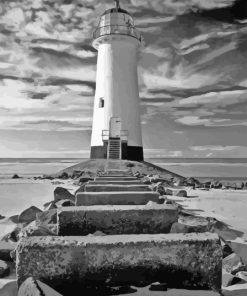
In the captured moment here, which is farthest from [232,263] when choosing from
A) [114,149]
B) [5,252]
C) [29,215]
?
[114,149]

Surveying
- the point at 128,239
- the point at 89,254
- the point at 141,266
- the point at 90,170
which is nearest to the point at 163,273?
the point at 141,266

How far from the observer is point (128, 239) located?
195 centimetres

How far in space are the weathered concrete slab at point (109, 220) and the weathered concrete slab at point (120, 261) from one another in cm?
76

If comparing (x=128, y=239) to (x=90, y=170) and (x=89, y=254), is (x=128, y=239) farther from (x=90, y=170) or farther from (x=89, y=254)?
(x=90, y=170)

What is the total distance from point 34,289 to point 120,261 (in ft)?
1.41

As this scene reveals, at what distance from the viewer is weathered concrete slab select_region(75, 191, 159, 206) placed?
3.85 meters

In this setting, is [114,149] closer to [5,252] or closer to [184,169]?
[5,252]

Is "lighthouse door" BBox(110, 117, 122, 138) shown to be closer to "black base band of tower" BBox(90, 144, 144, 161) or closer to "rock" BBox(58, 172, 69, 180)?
"black base band of tower" BBox(90, 144, 144, 161)

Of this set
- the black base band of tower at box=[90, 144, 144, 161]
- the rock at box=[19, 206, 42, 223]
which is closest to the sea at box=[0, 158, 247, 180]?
the black base band of tower at box=[90, 144, 144, 161]

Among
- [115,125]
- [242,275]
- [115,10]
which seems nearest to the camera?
[242,275]

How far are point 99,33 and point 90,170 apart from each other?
765 centimetres

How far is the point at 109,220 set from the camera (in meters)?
2.75

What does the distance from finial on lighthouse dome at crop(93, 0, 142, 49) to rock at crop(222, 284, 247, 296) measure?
60.9ft

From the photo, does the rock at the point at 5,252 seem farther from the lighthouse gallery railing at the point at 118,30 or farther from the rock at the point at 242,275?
the lighthouse gallery railing at the point at 118,30
